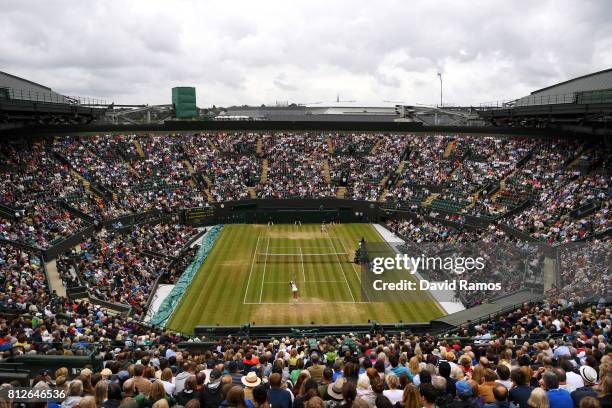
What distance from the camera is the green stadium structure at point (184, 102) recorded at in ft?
234

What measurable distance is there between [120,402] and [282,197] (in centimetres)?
4628

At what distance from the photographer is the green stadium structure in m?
71.3

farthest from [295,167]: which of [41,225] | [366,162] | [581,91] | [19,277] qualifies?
[19,277]

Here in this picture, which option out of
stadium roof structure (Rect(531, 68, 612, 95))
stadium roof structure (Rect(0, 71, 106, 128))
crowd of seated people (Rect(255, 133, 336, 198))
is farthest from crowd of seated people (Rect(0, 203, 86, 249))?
stadium roof structure (Rect(531, 68, 612, 95))

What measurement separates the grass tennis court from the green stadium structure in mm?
33202

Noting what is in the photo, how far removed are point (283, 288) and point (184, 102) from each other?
48099 mm

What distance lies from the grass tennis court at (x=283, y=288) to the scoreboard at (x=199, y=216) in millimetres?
5237

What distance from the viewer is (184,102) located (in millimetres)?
71750

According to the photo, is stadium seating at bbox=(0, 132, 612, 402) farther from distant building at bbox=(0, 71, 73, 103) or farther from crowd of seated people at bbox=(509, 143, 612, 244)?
distant building at bbox=(0, 71, 73, 103)

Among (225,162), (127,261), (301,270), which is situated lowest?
(301,270)

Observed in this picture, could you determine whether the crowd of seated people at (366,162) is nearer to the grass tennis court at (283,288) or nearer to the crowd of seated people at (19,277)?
the grass tennis court at (283,288)

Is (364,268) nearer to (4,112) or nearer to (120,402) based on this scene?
(4,112)

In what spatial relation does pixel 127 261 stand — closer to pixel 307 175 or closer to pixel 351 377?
pixel 351 377

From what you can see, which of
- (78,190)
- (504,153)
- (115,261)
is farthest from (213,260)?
(504,153)
